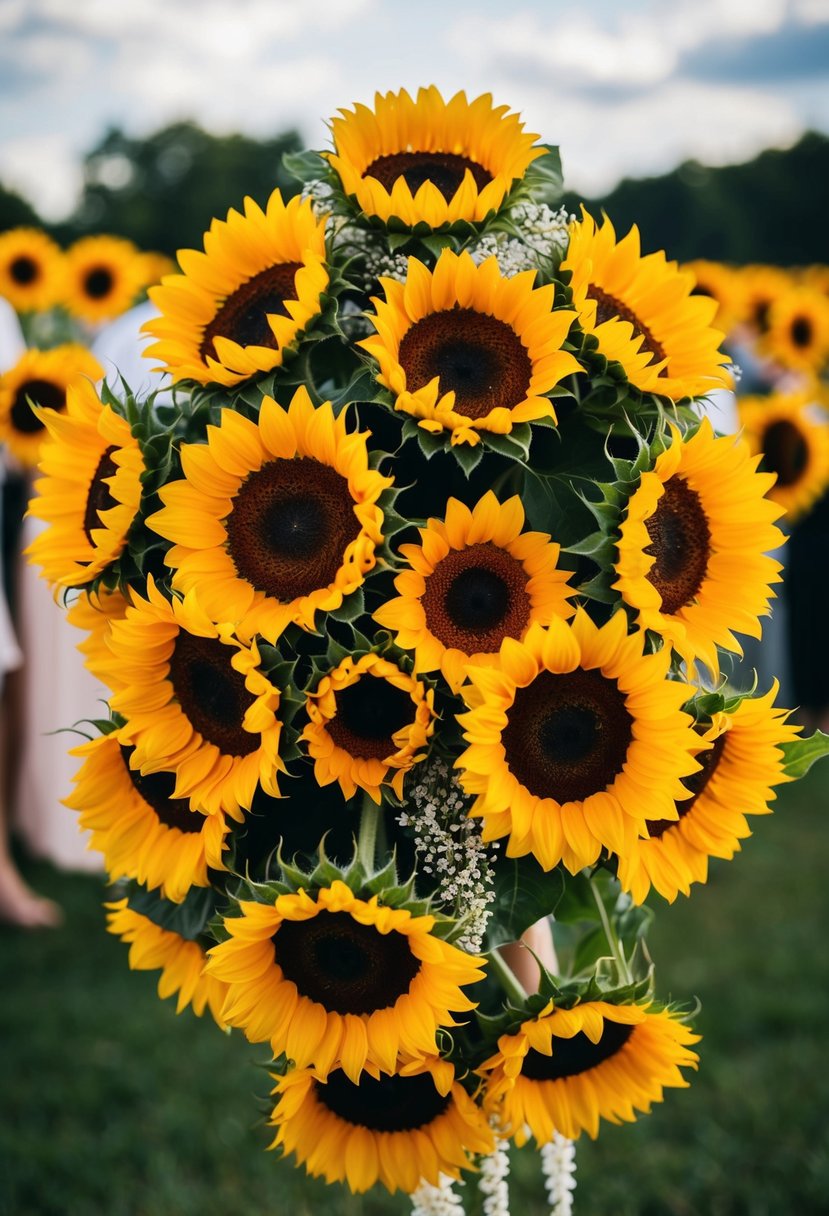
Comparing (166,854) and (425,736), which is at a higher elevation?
(425,736)

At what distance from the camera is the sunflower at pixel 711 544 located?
3.72 feet

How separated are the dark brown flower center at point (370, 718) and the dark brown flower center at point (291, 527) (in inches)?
4.1

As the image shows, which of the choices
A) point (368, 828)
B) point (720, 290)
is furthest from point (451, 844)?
point (720, 290)

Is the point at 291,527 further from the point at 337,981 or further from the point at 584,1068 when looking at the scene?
the point at 584,1068

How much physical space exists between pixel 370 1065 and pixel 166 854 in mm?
280

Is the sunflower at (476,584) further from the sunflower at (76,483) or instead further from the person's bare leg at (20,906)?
the person's bare leg at (20,906)

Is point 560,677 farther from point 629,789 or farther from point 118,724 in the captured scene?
point 118,724

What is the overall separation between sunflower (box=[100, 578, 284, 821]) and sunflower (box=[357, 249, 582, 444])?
0.29 meters

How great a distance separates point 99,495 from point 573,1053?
29.7 inches

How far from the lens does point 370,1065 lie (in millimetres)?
1186

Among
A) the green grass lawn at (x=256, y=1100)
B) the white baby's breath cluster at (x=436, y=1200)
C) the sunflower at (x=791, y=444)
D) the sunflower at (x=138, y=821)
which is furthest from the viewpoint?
the sunflower at (x=791, y=444)

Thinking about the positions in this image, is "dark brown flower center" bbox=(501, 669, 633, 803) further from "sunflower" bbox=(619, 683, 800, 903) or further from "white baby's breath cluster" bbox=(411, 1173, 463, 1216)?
"white baby's breath cluster" bbox=(411, 1173, 463, 1216)

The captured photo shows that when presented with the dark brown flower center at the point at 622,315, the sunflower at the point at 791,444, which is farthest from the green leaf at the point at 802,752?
the sunflower at the point at 791,444

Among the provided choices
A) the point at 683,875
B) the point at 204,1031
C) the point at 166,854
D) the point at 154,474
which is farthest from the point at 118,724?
the point at 204,1031
